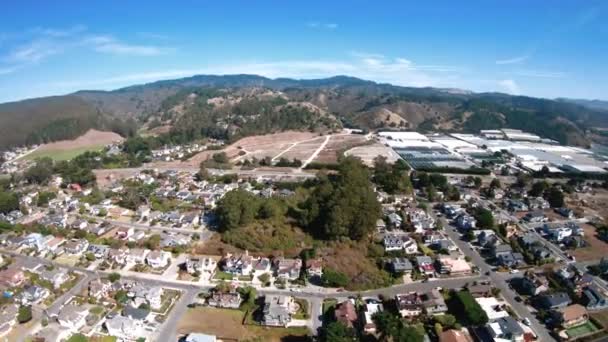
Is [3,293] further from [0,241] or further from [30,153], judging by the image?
[30,153]

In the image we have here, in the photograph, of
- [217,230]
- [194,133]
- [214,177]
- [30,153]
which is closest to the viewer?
[217,230]

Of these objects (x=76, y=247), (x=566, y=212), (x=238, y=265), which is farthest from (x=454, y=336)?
(x=76, y=247)

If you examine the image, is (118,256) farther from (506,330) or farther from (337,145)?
(337,145)

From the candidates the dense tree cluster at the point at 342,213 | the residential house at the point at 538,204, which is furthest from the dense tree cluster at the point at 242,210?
the residential house at the point at 538,204

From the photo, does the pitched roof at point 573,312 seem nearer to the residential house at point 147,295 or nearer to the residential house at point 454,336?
the residential house at point 454,336

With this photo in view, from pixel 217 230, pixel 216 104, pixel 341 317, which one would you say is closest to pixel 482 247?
pixel 341 317

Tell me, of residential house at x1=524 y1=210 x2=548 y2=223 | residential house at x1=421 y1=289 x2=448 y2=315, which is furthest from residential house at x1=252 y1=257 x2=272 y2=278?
residential house at x1=524 y1=210 x2=548 y2=223
